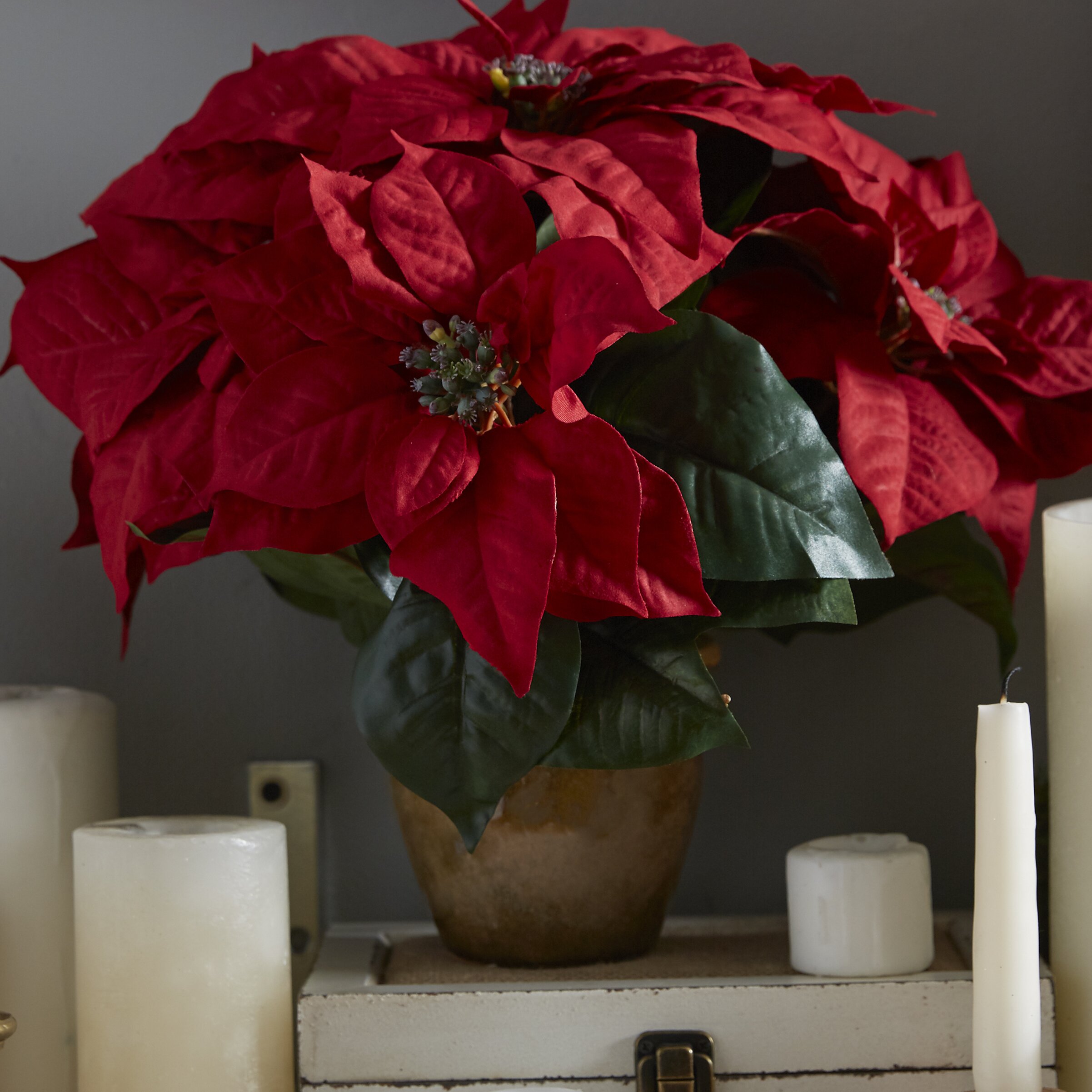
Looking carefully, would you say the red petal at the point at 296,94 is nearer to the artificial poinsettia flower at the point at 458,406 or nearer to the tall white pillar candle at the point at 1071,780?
the artificial poinsettia flower at the point at 458,406

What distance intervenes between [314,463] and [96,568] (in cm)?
29

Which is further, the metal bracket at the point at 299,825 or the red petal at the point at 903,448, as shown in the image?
the metal bracket at the point at 299,825

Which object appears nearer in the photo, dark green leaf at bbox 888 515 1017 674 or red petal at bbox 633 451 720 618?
red petal at bbox 633 451 720 618

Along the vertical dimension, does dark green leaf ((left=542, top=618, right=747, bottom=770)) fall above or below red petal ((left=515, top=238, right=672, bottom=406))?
below

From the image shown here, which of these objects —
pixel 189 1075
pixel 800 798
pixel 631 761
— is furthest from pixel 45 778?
pixel 800 798

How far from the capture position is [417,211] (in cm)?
37

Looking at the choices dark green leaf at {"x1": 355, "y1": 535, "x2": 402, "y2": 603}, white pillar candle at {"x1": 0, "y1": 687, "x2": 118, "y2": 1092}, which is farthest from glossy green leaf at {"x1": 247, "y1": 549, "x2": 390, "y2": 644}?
white pillar candle at {"x1": 0, "y1": 687, "x2": 118, "y2": 1092}

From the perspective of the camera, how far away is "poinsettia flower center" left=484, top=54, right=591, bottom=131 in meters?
0.43

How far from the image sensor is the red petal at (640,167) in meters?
0.38

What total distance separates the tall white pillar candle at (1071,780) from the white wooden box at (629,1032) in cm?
1

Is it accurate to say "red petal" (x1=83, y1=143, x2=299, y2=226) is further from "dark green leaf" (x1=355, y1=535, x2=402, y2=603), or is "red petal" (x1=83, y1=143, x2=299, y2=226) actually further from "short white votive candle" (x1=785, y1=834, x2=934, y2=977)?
"short white votive candle" (x1=785, y1=834, x2=934, y2=977)

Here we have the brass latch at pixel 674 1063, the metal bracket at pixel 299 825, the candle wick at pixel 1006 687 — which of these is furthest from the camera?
the metal bracket at pixel 299 825

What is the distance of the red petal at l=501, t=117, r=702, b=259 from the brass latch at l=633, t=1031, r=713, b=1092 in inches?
11.4

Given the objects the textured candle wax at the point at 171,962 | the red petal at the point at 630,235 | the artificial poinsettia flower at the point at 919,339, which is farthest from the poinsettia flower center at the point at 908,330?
the textured candle wax at the point at 171,962
